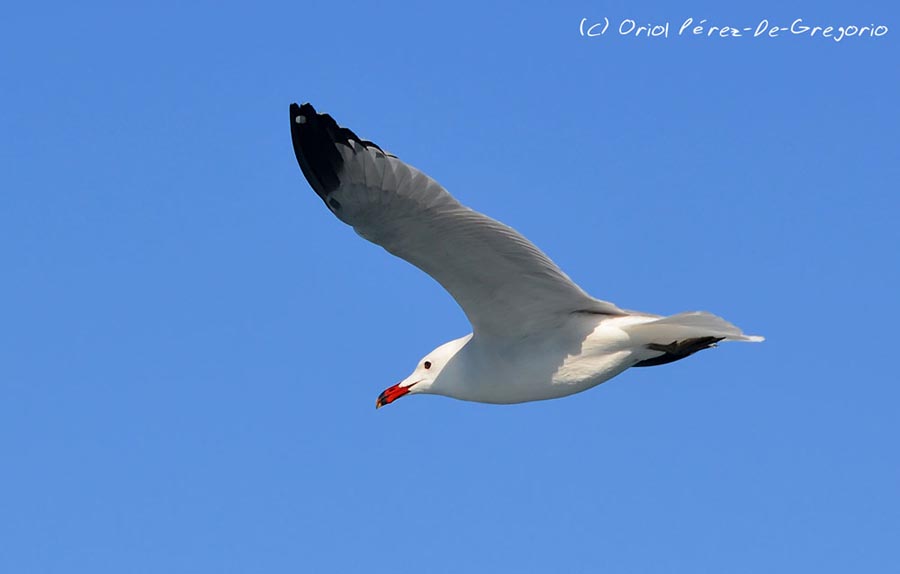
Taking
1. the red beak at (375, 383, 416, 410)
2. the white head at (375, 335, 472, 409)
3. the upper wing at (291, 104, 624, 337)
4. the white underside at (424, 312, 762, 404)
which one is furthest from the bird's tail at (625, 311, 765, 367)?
the red beak at (375, 383, 416, 410)

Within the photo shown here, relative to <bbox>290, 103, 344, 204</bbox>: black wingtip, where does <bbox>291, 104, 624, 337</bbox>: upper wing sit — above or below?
below

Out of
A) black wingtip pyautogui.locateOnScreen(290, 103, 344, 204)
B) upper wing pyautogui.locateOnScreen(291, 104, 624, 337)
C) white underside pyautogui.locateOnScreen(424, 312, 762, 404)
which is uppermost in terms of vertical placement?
black wingtip pyautogui.locateOnScreen(290, 103, 344, 204)

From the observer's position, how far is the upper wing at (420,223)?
32.8 ft

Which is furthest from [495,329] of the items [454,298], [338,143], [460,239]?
[338,143]

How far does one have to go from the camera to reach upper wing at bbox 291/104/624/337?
32.8 feet

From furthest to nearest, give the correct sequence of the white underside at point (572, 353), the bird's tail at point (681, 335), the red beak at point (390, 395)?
the red beak at point (390, 395) < the white underside at point (572, 353) < the bird's tail at point (681, 335)

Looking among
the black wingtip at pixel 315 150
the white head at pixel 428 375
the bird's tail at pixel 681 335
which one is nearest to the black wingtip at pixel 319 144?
the black wingtip at pixel 315 150

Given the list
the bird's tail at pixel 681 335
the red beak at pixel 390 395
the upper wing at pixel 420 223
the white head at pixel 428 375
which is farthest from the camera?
the red beak at pixel 390 395

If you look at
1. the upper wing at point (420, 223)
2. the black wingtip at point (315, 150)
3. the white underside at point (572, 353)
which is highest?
the black wingtip at point (315, 150)

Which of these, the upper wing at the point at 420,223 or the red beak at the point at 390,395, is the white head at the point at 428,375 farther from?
the upper wing at the point at 420,223

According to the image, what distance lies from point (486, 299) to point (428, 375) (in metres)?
1.37

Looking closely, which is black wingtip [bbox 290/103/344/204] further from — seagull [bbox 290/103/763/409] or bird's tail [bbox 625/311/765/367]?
bird's tail [bbox 625/311/765/367]

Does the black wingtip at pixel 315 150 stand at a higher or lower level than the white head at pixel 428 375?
higher

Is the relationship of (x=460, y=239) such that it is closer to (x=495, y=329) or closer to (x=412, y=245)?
(x=412, y=245)
